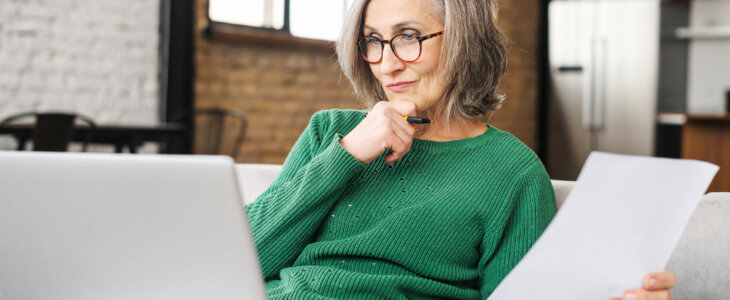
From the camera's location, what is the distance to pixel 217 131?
4.14 meters

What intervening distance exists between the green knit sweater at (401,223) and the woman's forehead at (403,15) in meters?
0.22

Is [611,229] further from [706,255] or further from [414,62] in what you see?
[414,62]

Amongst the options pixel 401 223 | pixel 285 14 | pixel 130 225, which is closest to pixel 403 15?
pixel 401 223

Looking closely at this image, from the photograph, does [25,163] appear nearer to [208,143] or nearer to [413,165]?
[413,165]

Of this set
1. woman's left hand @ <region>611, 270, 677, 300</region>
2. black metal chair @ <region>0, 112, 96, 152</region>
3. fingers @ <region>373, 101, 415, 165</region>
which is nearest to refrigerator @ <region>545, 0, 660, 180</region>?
black metal chair @ <region>0, 112, 96, 152</region>

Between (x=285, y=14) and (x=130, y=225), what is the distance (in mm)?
4144

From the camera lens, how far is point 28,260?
65 centimetres

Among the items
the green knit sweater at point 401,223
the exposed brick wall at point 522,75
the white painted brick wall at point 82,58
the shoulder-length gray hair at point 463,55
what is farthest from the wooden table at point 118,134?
the exposed brick wall at point 522,75

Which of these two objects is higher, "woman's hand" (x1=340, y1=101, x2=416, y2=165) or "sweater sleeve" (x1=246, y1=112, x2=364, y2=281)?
"woman's hand" (x1=340, y1=101, x2=416, y2=165)

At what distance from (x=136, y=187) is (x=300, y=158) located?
0.59 meters

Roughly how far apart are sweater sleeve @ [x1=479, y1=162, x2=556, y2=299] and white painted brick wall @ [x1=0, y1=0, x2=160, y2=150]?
3032 mm

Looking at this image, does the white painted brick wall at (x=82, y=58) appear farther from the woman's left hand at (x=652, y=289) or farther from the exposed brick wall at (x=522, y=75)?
the woman's left hand at (x=652, y=289)

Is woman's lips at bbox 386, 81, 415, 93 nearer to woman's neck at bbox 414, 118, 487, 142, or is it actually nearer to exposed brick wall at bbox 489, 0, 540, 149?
woman's neck at bbox 414, 118, 487, 142

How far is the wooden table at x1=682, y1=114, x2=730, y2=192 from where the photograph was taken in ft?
14.4
